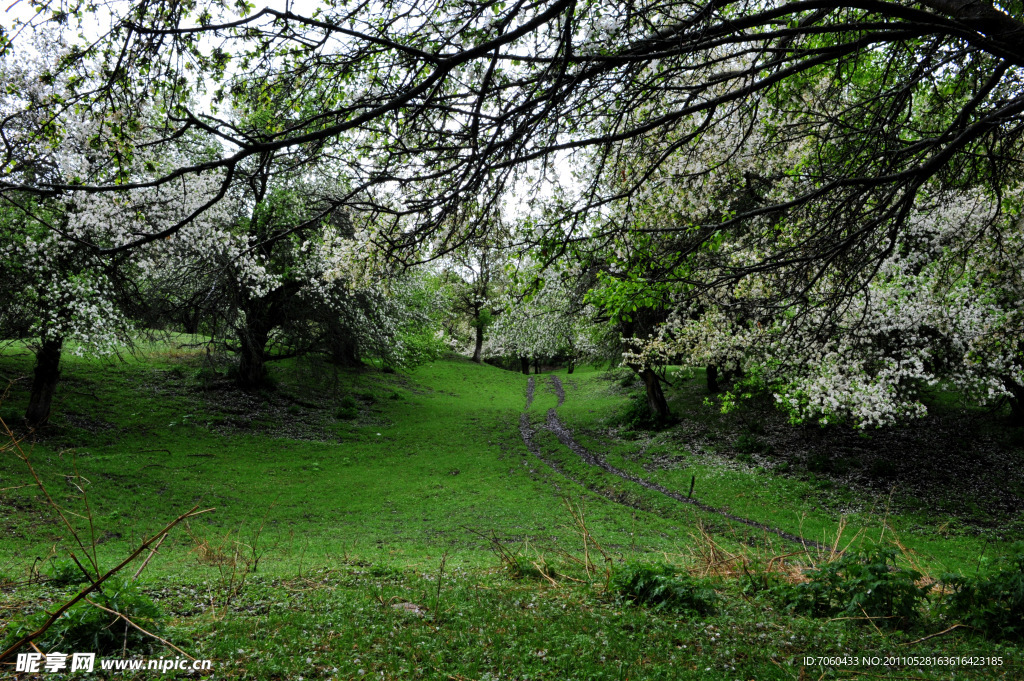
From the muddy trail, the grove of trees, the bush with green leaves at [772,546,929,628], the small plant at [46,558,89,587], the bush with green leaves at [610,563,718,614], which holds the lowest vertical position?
the muddy trail

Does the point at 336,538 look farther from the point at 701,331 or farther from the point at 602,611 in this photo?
the point at 701,331

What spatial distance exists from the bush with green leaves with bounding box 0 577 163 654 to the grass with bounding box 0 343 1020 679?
333 mm

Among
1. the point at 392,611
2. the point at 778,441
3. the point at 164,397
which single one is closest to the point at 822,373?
the point at 778,441

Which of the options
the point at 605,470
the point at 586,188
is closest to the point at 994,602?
the point at 586,188

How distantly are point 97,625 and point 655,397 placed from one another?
2284 cm

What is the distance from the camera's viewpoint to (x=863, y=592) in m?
6.36

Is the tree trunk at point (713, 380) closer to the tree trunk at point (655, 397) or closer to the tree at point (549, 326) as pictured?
the tree trunk at point (655, 397)

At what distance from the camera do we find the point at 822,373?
616 inches

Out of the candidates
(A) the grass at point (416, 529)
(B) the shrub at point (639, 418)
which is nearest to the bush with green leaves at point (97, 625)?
(A) the grass at point (416, 529)

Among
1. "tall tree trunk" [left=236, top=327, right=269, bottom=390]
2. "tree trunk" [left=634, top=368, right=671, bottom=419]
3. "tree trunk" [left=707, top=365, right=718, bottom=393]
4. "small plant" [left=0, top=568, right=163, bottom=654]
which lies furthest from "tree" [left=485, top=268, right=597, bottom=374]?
"small plant" [left=0, top=568, right=163, bottom=654]

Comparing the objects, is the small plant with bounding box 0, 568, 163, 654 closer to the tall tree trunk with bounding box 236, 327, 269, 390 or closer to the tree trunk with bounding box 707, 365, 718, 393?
the tall tree trunk with bounding box 236, 327, 269, 390

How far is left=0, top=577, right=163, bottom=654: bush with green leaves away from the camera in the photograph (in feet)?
15.7

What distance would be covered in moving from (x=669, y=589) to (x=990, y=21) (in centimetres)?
675

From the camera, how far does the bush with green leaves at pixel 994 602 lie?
563 cm
